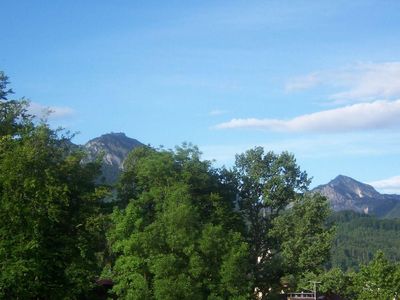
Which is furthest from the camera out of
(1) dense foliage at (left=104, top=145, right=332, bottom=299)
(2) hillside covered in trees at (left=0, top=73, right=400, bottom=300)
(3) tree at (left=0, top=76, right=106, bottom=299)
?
(1) dense foliage at (left=104, top=145, right=332, bottom=299)

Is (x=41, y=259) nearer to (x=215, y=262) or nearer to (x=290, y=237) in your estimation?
(x=215, y=262)

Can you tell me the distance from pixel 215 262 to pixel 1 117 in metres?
17.2

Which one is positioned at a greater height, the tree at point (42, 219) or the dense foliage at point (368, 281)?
the tree at point (42, 219)

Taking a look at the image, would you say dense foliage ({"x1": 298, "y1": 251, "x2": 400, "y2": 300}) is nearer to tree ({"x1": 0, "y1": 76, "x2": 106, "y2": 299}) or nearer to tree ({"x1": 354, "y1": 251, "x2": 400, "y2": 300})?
tree ({"x1": 354, "y1": 251, "x2": 400, "y2": 300})

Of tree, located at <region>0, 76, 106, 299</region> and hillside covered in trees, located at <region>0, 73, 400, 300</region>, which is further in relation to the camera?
hillside covered in trees, located at <region>0, 73, 400, 300</region>

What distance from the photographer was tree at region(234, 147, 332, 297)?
168 ft

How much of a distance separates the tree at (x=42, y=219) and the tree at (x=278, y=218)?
16.3 meters

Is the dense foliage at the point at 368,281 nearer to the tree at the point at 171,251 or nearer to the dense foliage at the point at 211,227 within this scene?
the dense foliage at the point at 211,227

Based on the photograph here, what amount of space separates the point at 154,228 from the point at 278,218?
51.0ft

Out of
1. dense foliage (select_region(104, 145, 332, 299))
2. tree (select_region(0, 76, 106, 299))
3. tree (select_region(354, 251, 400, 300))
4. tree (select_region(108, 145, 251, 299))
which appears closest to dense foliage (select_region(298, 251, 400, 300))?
tree (select_region(354, 251, 400, 300))

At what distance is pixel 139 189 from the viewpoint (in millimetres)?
47219

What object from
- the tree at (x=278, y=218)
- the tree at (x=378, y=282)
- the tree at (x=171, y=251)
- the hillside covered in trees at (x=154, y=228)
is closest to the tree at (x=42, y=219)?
the hillside covered in trees at (x=154, y=228)

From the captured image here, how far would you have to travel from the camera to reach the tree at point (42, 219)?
34.5 m

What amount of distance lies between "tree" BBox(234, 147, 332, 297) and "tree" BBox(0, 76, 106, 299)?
1633cm
